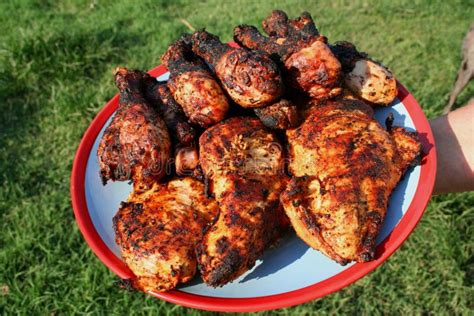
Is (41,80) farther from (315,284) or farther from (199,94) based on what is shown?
(315,284)

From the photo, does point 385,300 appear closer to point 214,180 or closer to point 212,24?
point 214,180

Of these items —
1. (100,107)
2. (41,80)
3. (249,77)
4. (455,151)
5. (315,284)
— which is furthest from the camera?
(41,80)

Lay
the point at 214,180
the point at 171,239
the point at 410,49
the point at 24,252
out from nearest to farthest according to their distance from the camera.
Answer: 1. the point at 171,239
2. the point at 214,180
3. the point at 24,252
4. the point at 410,49

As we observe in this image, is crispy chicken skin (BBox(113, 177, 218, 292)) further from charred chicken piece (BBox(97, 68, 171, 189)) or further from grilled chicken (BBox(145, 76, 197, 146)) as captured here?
grilled chicken (BBox(145, 76, 197, 146))

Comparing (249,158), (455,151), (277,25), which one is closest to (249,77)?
(249,158)

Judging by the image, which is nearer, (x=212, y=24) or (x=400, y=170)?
(x=400, y=170)

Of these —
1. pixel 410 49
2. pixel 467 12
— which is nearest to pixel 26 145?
pixel 410 49
